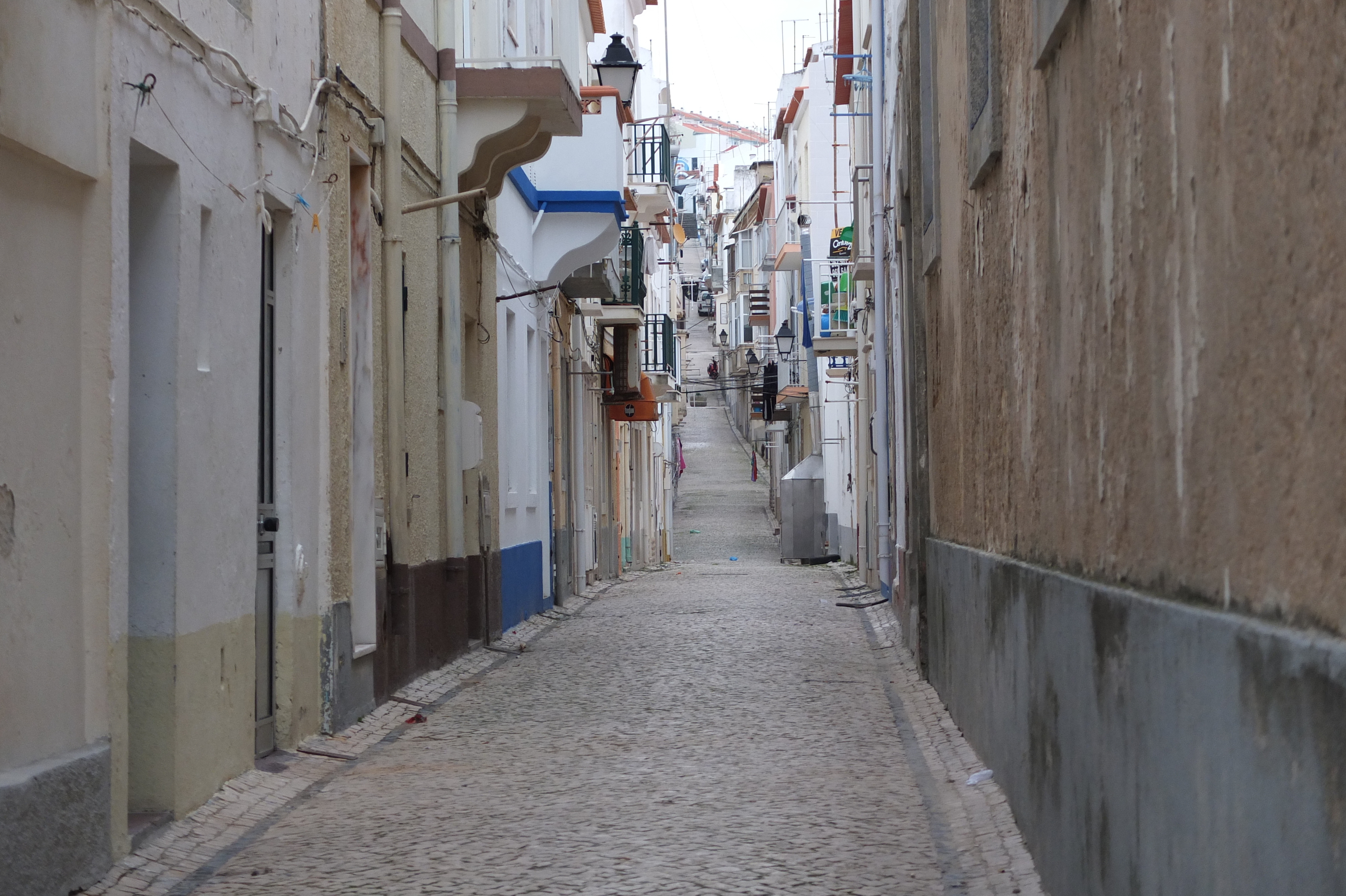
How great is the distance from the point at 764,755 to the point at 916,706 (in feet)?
7.32

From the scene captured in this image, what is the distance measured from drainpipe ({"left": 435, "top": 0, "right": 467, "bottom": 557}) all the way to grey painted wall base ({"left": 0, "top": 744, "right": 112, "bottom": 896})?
297 inches

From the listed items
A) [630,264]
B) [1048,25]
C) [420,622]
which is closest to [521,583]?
[420,622]

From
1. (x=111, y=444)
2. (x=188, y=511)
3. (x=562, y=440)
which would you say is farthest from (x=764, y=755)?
(x=562, y=440)

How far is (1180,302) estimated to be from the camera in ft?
12.6

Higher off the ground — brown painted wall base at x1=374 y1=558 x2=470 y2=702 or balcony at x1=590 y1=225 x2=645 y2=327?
balcony at x1=590 y1=225 x2=645 y2=327

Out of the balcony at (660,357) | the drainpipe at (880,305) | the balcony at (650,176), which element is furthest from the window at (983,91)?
the balcony at (660,357)

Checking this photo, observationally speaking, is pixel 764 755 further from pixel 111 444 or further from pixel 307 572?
pixel 111 444

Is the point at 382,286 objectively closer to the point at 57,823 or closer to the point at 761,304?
the point at 57,823

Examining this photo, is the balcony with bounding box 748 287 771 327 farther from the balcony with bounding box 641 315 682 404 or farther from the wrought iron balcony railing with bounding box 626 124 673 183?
the wrought iron balcony railing with bounding box 626 124 673 183

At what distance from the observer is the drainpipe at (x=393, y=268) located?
1143cm

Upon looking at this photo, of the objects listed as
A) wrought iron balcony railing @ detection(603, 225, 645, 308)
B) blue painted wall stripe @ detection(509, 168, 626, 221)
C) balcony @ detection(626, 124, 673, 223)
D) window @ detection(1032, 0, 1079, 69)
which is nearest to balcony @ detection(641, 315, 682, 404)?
balcony @ detection(626, 124, 673, 223)

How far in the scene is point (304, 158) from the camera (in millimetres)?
9250

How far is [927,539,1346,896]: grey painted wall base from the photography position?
268cm

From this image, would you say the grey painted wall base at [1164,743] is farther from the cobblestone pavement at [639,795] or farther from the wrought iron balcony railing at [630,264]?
the wrought iron balcony railing at [630,264]
